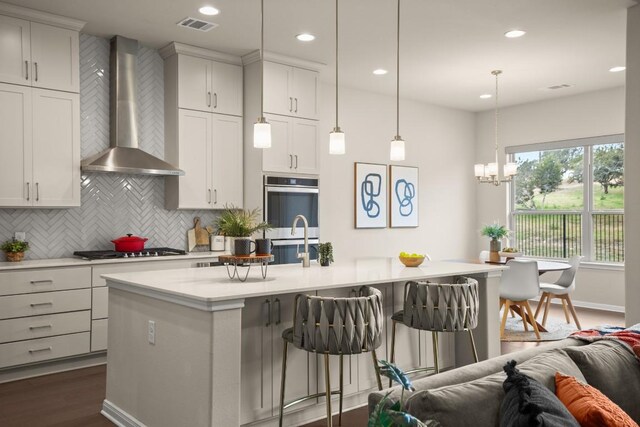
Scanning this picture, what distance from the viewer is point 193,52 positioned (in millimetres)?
5246

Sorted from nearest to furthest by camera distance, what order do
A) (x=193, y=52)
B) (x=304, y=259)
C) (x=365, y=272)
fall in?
(x=365, y=272) → (x=304, y=259) → (x=193, y=52)

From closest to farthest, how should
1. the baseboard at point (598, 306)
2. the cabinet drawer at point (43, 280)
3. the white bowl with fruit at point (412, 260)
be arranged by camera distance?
the white bowl with fruit at point (412, 260) < the cabinet drawer at point (43, 280) < the baseboard at point (598, 306)

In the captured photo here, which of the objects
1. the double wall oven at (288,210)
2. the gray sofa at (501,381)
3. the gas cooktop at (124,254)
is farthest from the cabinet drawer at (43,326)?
the gray sofa at (501,381)

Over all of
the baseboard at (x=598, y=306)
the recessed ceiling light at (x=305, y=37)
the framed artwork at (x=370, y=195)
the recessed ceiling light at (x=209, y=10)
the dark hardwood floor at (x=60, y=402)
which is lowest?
the dark hardwood floor at (x=60, y=402)

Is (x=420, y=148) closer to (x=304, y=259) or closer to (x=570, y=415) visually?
(x=304, y=259)

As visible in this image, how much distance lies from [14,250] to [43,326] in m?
0.68

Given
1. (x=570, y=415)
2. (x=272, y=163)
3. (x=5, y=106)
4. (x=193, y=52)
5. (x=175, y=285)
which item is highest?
(x=193, y=52)

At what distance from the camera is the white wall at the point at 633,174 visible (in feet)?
13.8

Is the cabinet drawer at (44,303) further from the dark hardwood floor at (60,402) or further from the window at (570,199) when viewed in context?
the window at (570,199)

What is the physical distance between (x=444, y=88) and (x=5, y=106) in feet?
16.5

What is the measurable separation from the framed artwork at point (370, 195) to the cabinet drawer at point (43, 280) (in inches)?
140

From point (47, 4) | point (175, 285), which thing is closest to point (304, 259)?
point (175, 285)

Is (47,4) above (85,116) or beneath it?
above

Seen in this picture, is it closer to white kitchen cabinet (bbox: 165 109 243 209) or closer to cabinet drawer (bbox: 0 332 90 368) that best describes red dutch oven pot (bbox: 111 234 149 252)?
white kitchen cabinet (bbox: 165 109 243 209)
